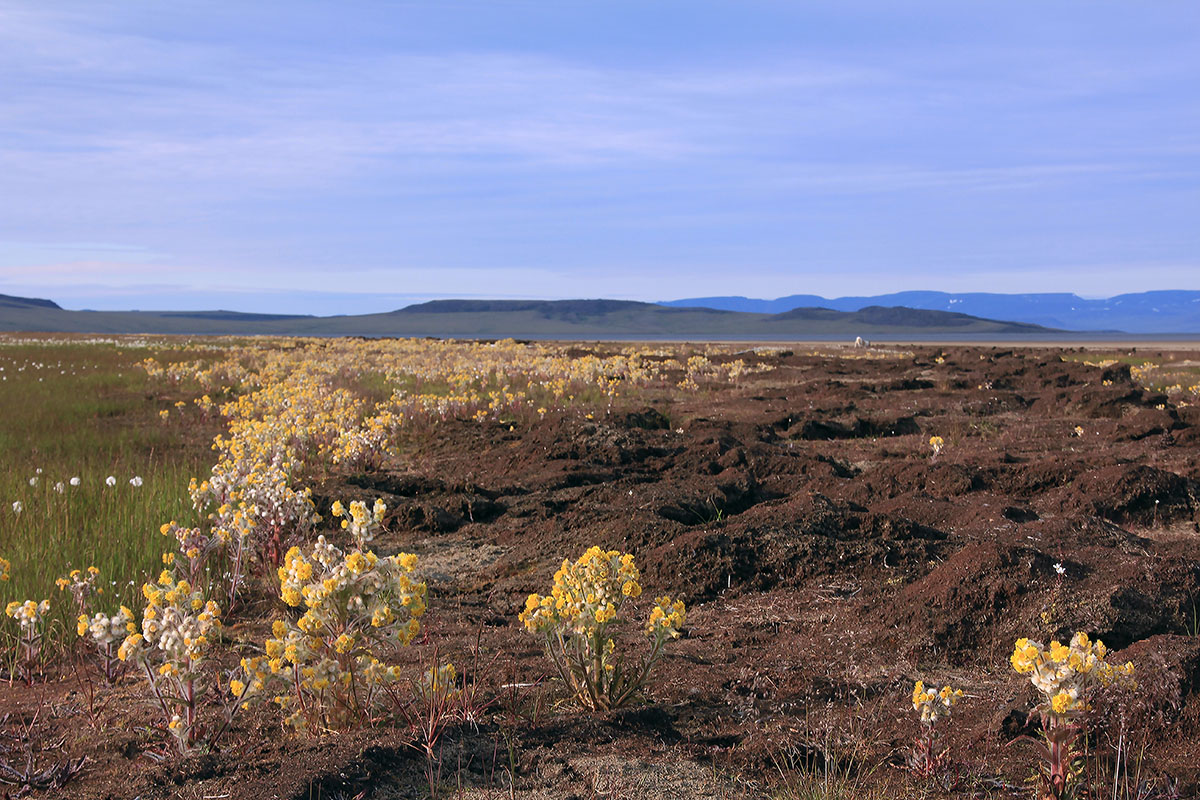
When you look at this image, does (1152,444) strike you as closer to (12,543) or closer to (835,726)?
(835,726)

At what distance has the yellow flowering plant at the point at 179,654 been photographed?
319 centimetres

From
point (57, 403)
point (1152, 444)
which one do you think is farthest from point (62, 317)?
point (1152, 444)

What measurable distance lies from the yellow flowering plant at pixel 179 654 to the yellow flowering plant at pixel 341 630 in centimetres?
26

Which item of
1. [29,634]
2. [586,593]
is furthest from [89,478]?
[586,593]

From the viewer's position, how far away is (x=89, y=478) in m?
7.73

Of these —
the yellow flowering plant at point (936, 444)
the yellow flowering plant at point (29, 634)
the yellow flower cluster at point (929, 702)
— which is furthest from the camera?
the yellow flowering plant at point (936, 444)

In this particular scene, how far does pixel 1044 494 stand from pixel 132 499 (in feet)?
26.8

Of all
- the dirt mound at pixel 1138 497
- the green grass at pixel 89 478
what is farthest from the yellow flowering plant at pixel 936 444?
the green grass at pixel 89 478

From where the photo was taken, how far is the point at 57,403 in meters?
15.0

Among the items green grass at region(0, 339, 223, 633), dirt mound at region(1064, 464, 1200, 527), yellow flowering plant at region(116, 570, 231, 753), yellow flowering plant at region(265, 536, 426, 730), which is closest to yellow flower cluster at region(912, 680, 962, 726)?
yellow flowering plant at region(265, 536, 426, 730)

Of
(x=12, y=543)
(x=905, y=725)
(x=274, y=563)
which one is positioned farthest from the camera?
(x=274, y=563)

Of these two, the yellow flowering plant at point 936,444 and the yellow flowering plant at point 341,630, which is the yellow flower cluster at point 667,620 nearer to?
the yellow flowering plant at point 341,630

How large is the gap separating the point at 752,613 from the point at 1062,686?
8.26ft

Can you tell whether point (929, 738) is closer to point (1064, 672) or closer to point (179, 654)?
point (1064, 672)
